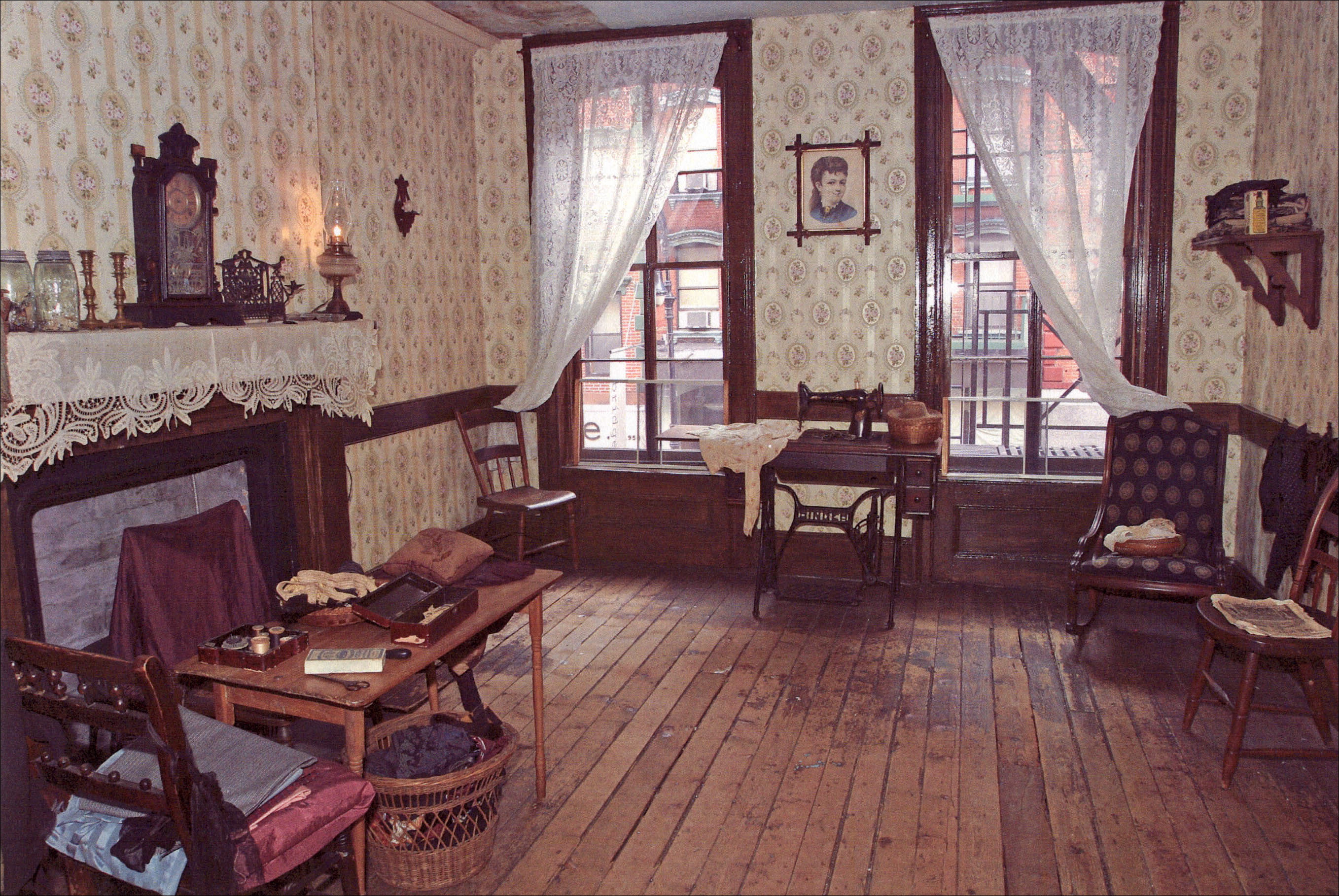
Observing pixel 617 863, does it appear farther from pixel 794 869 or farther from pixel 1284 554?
pixel 1284 554

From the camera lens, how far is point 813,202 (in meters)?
5.36

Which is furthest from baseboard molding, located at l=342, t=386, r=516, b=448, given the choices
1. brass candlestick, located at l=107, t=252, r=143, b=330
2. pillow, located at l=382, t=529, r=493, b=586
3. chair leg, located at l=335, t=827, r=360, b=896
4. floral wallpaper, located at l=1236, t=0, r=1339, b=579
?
floral wallpaper, located at l=1236, t=0, r=1339, b=579

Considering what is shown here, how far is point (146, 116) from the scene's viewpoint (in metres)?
3.36

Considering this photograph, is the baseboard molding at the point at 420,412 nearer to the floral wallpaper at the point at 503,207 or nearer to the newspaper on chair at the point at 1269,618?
the floral wallpaper at the point at 503,207

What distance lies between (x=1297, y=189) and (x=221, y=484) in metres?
4.58

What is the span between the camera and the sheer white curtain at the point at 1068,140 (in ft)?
15.8

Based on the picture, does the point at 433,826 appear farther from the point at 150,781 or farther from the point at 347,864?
the point at 150,781

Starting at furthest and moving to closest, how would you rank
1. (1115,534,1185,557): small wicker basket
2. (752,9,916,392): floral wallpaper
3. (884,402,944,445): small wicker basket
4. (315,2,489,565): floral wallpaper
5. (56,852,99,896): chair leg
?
1. (752,9,916,392): floral wallpaper
2. (884,402,944,445): small wicker basket
3. (315,2,489,565): floral wallpaper
4. (1115,534,1185,557): small wicker basket
5. (56,852,99,896): chair leg

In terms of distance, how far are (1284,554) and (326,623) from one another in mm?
3456

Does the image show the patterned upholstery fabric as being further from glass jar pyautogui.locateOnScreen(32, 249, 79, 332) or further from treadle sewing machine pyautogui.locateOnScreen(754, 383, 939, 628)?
glass jar pyautogui.locateOnScreen(32, 249, 79, 332)

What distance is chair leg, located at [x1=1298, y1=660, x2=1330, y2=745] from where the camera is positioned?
10.9 feet

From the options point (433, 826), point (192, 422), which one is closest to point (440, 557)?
point (433, 826)

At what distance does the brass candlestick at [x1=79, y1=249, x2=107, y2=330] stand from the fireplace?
1.25ft

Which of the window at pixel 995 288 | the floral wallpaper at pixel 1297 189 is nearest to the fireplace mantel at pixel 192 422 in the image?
the window at pixel 995 288
